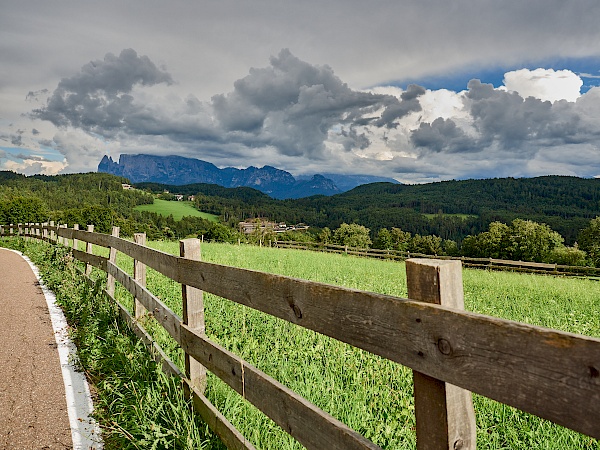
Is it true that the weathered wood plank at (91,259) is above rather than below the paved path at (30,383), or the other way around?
above

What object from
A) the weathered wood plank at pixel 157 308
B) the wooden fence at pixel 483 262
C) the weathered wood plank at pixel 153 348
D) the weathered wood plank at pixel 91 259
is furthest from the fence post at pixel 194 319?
the wooden fence at pixel 483 262

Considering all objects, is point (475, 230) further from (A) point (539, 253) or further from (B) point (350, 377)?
(B) point (350, 377)

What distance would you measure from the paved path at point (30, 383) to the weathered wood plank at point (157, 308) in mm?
1260

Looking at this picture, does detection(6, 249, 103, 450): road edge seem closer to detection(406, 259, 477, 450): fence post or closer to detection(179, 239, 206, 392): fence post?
detection(179, 239, 206, 392): fence post

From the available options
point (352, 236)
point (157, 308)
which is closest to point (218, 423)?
point (157, 308)

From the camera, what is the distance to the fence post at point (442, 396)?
1.75 meters

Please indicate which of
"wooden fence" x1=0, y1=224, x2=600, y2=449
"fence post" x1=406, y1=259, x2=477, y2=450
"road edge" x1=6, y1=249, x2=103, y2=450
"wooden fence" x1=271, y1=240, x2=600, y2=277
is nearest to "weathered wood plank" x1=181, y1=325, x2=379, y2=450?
"wooden fence" x1=0, y1=224, x2=600, y2=449

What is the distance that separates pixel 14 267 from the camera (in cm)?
1562

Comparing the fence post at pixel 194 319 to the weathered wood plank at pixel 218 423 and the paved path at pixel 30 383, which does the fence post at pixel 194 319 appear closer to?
the weathered wood plank at pixel 218 423

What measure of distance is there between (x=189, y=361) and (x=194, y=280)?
2.68 ft

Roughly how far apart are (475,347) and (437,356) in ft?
0.59

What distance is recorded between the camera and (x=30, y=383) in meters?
5.17

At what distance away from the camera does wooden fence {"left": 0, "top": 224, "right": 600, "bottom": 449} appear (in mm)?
1333

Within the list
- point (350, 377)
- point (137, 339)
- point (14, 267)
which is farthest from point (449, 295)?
point (14, 267)
